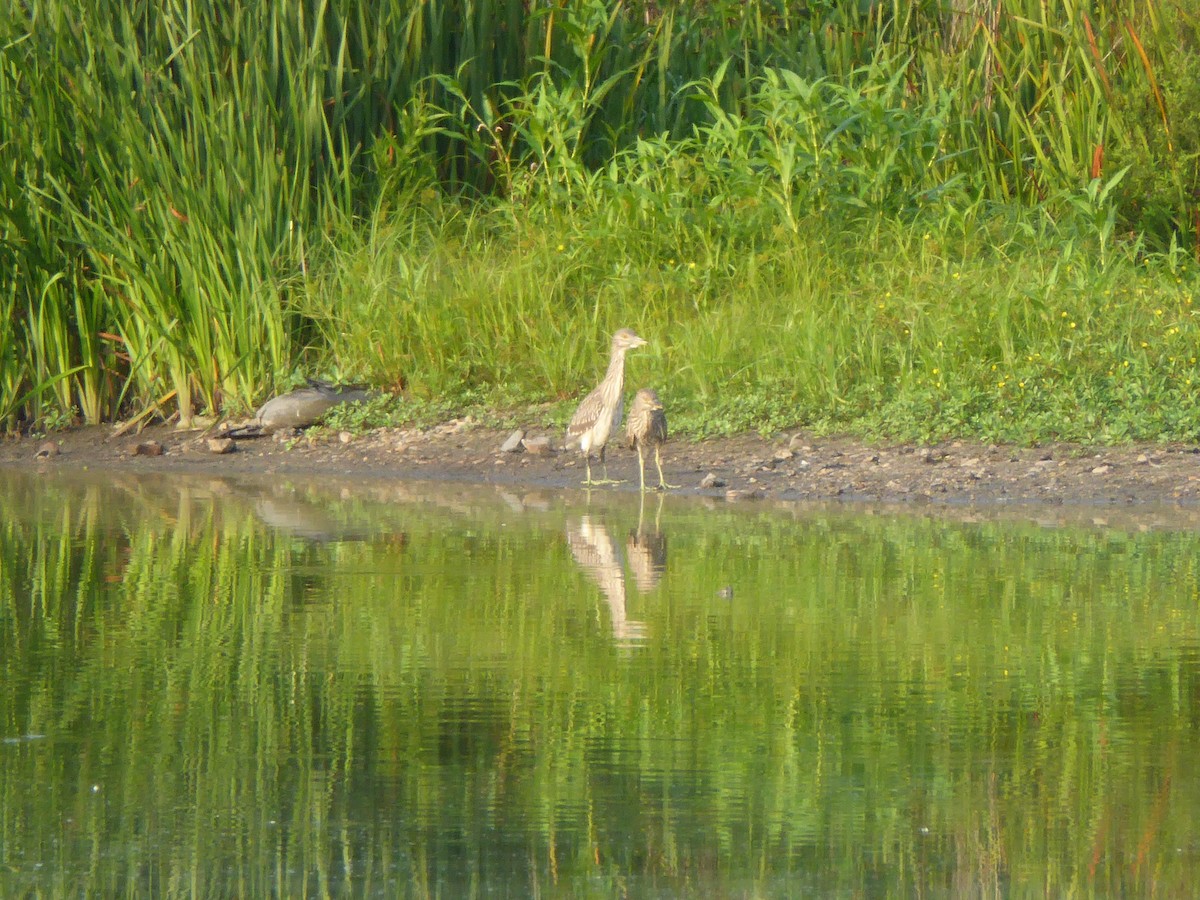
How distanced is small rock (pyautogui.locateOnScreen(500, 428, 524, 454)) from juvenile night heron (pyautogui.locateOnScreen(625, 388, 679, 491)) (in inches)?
39.2

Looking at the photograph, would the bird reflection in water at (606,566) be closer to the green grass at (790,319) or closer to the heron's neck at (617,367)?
the heron's neck at (617,367)

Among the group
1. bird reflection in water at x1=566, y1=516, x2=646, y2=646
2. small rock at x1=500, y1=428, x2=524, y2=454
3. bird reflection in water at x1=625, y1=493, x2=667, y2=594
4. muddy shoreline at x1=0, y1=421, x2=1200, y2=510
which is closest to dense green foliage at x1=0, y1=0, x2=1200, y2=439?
muddy shoreline at x1=0, y1=421, x2=1200, y2=510

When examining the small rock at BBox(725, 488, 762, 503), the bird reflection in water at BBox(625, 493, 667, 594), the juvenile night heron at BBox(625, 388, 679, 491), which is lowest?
the small rock at BBox(725, 488, 762, 503)

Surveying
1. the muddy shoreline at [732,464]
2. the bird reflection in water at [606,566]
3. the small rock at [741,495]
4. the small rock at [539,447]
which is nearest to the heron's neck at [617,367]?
the muddy shoreline at [732,464]

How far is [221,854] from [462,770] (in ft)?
2.30

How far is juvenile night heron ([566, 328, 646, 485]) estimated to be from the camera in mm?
9562

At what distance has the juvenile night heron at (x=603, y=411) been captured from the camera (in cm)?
956

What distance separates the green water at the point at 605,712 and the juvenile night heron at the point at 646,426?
1609 mm

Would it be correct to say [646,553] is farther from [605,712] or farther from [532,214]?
[532,214]

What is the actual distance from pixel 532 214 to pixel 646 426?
9.56 ft

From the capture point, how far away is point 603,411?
9.60 metres

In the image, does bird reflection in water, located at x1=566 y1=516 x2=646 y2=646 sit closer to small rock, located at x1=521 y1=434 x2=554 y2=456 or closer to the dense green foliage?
small rock, located at x1=521 y1=434 x2=554 y2=456

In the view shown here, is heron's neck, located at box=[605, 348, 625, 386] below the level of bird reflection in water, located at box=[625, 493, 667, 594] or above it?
below

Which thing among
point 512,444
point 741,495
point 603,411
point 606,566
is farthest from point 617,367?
A: point 606,566
